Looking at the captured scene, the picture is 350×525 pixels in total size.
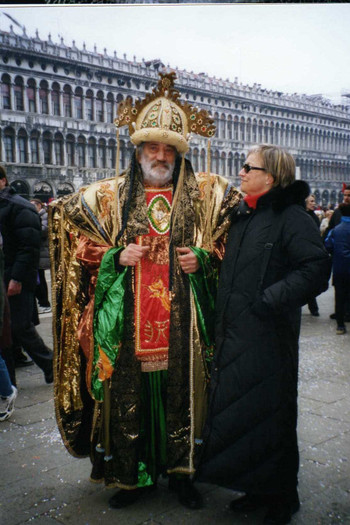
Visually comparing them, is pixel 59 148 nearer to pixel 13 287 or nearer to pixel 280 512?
pixel 13 287

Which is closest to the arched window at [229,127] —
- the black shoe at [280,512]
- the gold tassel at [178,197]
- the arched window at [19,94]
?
the arched window at [19,94]

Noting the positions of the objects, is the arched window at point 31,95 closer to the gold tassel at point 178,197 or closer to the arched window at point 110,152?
the arched window at point 110,152

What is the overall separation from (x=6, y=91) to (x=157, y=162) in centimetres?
2762

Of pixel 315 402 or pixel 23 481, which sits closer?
pixel 23 481

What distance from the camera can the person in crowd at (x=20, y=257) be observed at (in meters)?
4.20

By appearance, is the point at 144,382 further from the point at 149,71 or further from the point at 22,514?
the point at 149,71

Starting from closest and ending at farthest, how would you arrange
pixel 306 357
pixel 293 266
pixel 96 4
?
pixel 293 266 → pixel 96 4 → pixel 306 357

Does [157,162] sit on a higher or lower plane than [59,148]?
lower

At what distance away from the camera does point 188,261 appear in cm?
257

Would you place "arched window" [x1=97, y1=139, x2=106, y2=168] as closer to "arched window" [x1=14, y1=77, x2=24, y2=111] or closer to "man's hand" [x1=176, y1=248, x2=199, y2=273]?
"arched window" [x1=14, y1=77, x2=24, y2=111]

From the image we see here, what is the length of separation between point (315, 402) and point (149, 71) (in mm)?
21674

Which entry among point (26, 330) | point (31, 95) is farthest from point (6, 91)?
point (26, 330)

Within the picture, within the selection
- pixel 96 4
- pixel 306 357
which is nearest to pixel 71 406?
pixel 96 4

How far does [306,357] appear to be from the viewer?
5.32 metres
